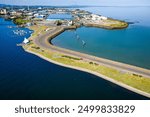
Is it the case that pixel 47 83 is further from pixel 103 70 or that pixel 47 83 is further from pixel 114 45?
pixel 114 45

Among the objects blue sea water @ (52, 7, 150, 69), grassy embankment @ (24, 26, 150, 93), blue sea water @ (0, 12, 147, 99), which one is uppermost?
grassy embankment @ (24, 26, 150, 93)

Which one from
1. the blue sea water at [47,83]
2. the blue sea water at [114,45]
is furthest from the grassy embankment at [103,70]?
the blue sea water at [114,45]

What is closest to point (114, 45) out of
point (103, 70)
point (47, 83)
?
point (103, 70)

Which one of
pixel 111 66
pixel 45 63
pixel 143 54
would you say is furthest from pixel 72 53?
pixel 143 54

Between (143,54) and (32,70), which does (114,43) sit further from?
(32,70)

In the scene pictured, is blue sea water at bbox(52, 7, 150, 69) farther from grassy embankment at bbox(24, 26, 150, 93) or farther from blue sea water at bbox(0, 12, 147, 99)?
blue sea water at bbox(0, 12, 147, 99)

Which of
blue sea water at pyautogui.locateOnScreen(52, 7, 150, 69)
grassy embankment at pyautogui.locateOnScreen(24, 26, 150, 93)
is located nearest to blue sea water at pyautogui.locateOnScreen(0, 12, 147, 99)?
grassy embankment at pyautogui.locateOnScreen(24, 26, 150, 93)

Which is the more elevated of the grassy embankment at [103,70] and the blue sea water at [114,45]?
the grassy embankment at [103,70]

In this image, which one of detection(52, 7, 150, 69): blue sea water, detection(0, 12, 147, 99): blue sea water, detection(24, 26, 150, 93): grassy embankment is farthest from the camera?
detection(52, 7, 150, 69): blue sea water

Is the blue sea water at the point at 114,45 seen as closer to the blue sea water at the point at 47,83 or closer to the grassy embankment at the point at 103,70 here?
the grassy embankment at the point at 103,70
